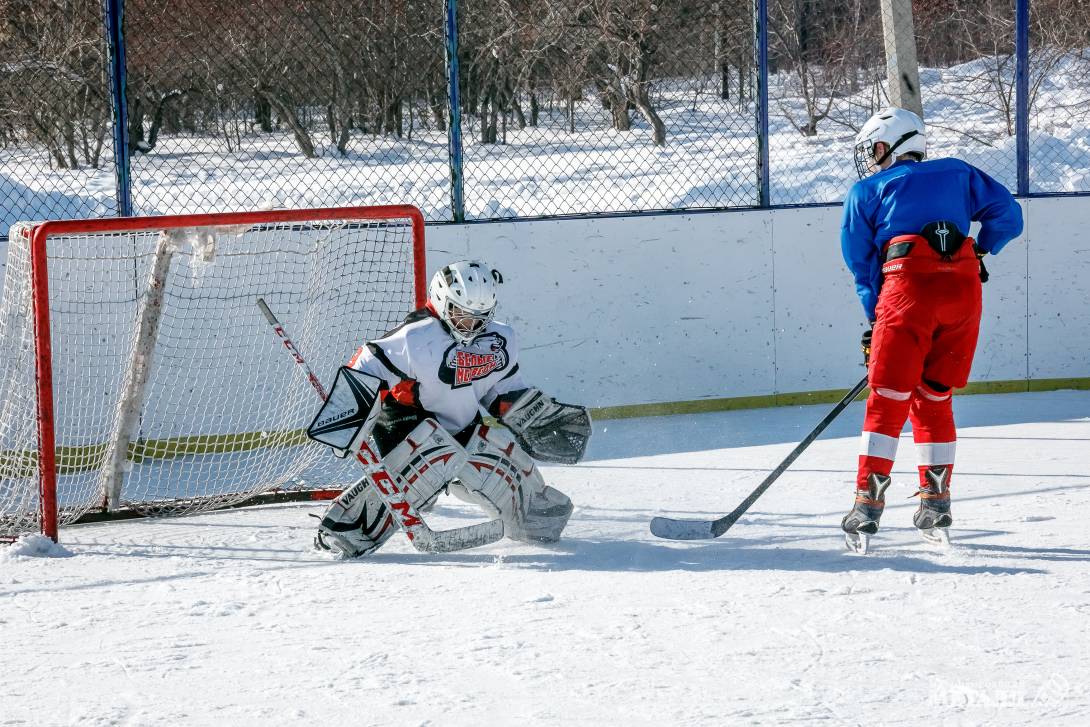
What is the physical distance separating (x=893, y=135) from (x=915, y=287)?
1.57 feet

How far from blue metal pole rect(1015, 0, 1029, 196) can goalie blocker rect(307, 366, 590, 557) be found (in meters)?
3.50

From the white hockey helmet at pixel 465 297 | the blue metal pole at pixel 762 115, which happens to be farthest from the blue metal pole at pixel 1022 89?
the white hockey helmet at pixel 465 297

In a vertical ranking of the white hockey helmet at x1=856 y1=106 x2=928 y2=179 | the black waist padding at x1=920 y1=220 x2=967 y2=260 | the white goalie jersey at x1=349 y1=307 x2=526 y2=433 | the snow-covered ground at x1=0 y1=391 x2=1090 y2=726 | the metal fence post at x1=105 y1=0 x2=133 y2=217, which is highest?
the metal fence post at x1=105 y1=0 x2=133 y2=217

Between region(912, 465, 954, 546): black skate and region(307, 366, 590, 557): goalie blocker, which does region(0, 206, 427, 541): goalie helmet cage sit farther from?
region(912, 465, 954, 546): black skate

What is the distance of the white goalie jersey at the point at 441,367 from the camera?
158 inches

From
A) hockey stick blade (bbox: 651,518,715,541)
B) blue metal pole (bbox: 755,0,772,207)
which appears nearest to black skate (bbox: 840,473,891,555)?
hockey stick blade (bbox: 651,518,715,541)

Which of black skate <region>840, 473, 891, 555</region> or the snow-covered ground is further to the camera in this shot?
black skate <region>840, 473, 891, 555</region>

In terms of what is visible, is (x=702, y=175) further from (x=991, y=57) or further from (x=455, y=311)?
(x=455, y=311)

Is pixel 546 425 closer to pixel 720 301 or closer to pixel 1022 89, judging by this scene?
pixel 720 301

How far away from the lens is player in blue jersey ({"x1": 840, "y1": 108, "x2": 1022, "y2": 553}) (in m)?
3.91

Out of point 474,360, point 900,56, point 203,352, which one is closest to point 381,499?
point 474,360

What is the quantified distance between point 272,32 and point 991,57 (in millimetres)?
6237

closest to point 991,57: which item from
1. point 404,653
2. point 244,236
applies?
point 244,236

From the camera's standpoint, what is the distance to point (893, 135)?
4.04m
